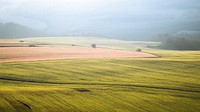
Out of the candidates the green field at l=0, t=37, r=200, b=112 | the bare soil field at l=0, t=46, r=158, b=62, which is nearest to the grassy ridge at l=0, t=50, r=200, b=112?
the green field at l=0, t=37, r=200, b=112

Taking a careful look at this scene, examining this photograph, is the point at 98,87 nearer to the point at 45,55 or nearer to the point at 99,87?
the point at 99,87

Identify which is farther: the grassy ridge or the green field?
the grassy ridge

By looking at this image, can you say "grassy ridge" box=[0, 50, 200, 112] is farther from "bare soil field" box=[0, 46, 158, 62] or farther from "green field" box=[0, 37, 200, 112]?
"bare soil field" box=[0, 46, 158, 62]

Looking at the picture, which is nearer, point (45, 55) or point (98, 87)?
point (98, 87)

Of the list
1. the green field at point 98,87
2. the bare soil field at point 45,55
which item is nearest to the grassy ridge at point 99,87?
the green field at point 98,87

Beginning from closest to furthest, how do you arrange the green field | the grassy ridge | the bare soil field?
the green field < the grassy ridge < the bare soil field

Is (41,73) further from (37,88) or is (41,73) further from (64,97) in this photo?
(64,97)

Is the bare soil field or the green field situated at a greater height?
the bare soil field

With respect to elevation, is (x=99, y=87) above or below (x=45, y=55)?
below

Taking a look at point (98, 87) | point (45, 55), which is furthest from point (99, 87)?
point (45, 55)
